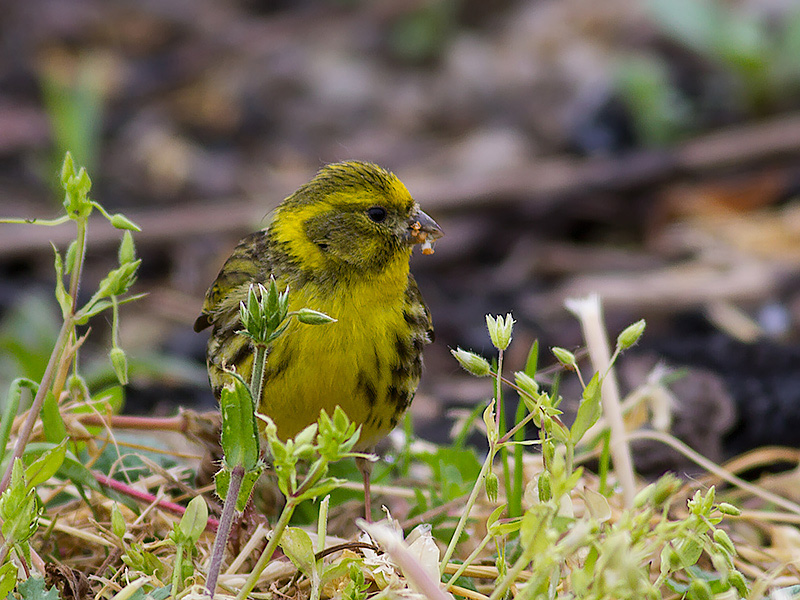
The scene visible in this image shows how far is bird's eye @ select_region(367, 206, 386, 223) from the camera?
2.49 metres

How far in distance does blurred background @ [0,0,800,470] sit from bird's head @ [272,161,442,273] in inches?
23.2

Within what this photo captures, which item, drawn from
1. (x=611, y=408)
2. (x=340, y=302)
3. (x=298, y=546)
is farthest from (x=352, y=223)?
(x=298, y=546)

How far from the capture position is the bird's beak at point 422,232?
97.7 inches

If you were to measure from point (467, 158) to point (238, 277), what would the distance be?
4087 mm

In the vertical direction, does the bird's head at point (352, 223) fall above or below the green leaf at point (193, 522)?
above

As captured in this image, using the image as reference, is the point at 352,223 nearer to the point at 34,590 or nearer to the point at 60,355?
the point at 60,355

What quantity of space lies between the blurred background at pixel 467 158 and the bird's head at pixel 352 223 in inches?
23.2

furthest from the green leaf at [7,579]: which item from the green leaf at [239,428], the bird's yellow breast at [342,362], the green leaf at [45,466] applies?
the bird's yellow breast at [342,362]

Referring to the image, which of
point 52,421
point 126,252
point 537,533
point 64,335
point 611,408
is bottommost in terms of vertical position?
point 611,408

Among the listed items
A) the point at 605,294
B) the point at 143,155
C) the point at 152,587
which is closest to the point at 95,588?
the point at 152,587

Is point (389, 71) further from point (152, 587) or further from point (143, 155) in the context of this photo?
point (152, 587)

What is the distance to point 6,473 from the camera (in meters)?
1.79

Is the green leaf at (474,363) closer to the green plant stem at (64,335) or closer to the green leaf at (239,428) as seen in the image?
the green leaf at (239,428)

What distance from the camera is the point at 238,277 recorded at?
2506mm
